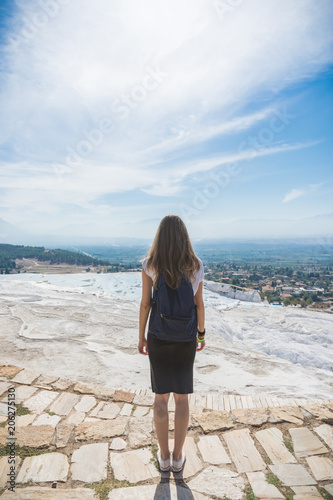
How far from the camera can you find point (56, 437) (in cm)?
224

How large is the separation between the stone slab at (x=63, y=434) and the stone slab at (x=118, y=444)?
377 mm

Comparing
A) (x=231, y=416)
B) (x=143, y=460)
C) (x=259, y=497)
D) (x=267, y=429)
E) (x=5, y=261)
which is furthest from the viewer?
(x=5, y=261)

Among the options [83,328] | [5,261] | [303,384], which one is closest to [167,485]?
[303,384]

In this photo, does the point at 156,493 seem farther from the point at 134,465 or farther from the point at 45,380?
the point at 45,380

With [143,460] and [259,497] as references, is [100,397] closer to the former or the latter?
[143,460]

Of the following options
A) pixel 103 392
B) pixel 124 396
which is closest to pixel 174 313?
pixel 124 396

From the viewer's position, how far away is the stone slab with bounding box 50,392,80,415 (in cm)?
267

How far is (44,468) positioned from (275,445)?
71.0 inches

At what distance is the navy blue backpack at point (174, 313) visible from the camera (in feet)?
5.33

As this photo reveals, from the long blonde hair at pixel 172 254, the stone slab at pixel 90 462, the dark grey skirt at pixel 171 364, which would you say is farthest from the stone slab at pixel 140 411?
the long blonde hair at pixel 172 254

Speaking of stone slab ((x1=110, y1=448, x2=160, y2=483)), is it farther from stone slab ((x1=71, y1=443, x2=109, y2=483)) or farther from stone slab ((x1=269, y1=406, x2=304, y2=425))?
stone slab ((x1=269, y1=406, x2=304, y2=425))

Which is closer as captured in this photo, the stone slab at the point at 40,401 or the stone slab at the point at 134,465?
the stone slab at the point at 134,465

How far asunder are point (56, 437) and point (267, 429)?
72.6 inches

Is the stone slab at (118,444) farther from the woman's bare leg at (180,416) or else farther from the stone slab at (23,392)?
the stone slab at (23,392)
